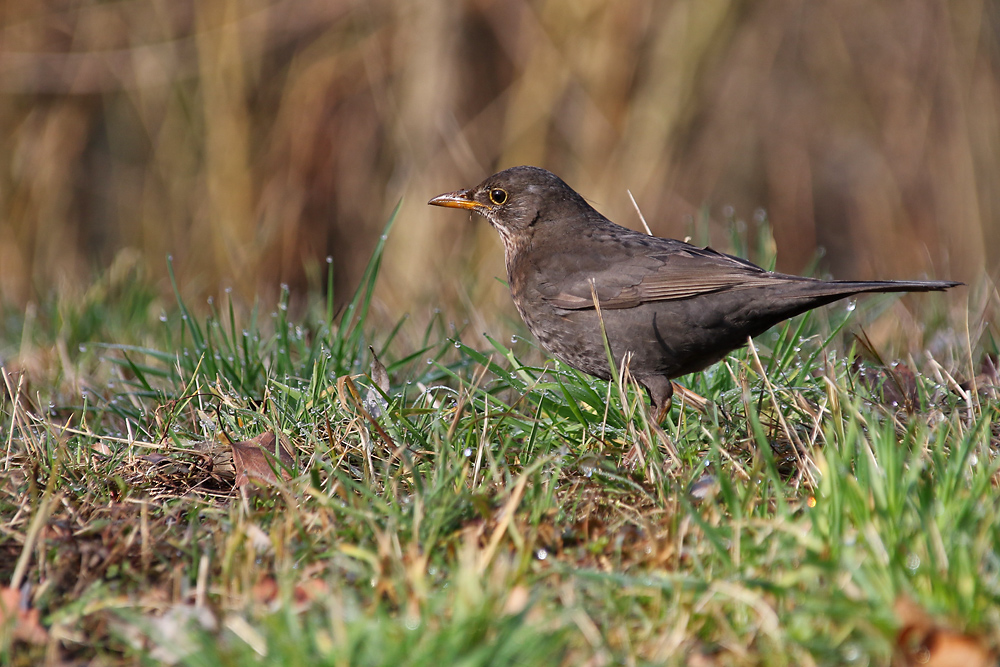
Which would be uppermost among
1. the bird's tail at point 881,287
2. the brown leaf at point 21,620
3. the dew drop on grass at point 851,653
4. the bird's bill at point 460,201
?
the bird's tail at point 881,287

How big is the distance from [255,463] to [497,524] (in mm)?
877

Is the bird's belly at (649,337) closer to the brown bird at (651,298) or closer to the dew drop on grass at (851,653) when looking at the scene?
the brown bird at (651,298)

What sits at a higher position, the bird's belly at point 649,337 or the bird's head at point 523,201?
the bird's head at point 523,201

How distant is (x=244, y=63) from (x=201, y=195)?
4.42ft

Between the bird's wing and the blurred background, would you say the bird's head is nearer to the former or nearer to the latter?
the bird's wing

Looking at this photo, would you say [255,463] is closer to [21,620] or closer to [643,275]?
[21,620]

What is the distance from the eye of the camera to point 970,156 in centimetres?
841

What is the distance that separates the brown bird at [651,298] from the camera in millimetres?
3432

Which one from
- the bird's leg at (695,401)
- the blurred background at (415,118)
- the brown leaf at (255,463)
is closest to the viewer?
the brown leaf at (255,463)

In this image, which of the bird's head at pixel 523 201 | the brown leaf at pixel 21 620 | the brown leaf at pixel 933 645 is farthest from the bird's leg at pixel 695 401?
the brown leaf at pixel 21 620

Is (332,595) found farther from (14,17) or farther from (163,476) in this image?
(14,17)

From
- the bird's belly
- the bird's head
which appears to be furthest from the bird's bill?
the bird's belly

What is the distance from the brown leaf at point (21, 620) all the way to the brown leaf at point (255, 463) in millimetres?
734

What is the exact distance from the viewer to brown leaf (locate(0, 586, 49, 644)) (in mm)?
2049
